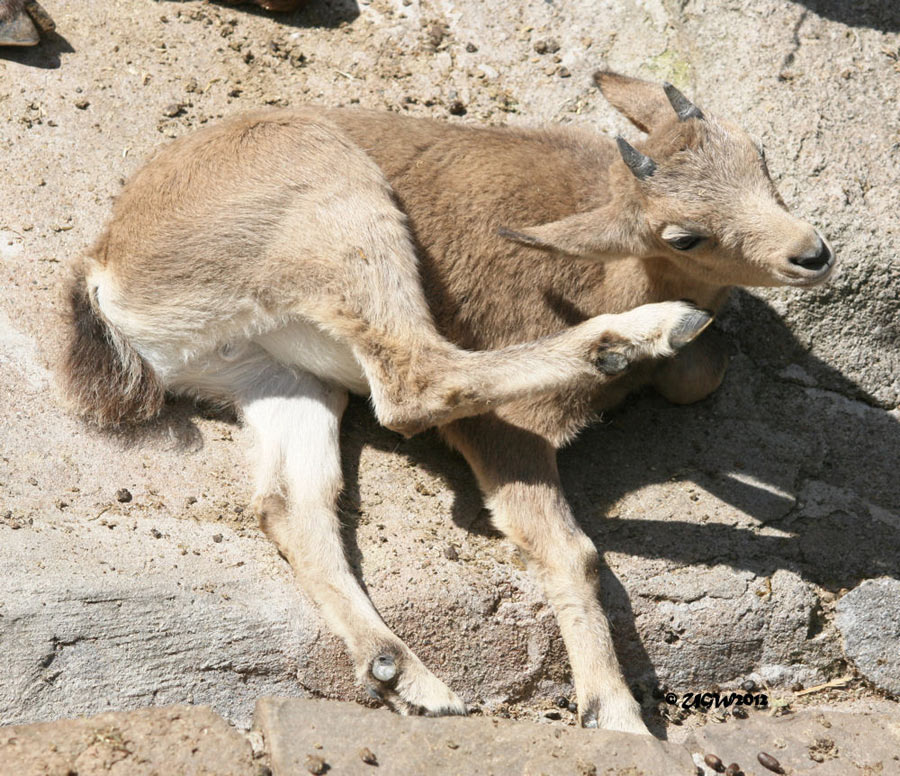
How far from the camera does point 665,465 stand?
18.0ft

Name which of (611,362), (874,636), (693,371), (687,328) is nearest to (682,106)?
(687,328)

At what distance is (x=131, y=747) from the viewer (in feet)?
12.7

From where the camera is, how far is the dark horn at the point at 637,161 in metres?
4.62

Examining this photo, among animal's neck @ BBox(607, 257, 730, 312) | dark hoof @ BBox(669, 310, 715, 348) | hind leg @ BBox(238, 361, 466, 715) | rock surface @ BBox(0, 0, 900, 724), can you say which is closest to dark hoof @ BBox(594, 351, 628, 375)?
dark hoof @ BBox(669, 310, 715, 348)

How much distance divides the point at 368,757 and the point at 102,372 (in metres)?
2.24

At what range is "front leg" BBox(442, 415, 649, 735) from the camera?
15.0 ft

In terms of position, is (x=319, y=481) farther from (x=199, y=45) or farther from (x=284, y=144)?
(x=199, y=45)

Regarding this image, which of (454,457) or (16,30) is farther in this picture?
(16,30)

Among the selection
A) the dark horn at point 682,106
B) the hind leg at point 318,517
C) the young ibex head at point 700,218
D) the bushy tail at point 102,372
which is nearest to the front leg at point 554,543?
the hind leg at point 318,517

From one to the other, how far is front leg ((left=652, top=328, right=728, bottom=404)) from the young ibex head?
639mm

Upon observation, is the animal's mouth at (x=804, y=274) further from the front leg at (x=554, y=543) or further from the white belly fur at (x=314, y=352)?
the white belly fur at (x=314, y=352)

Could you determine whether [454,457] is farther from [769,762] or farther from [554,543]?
[769,762]

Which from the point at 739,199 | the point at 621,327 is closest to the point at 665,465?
the point at 621,327

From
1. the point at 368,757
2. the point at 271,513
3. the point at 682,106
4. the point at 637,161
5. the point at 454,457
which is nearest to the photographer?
the point at 368,757
